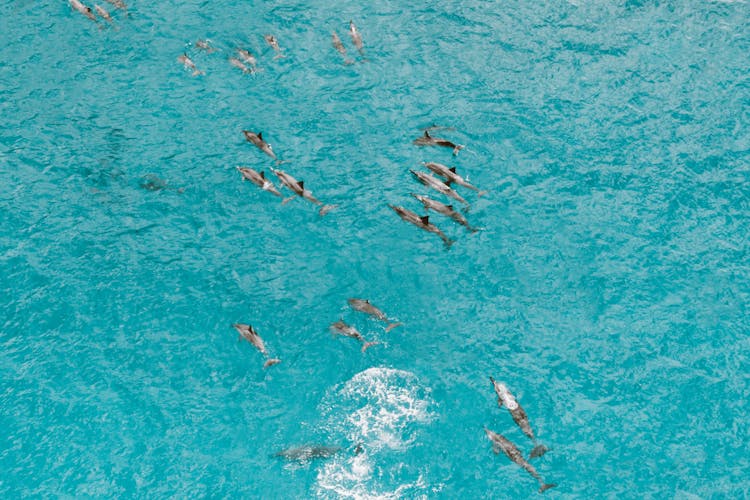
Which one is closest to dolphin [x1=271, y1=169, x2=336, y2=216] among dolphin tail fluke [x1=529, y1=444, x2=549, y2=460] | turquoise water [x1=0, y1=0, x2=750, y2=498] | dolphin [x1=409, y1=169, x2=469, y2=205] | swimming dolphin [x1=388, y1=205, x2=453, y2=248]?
turquoise water [x1=0, y1=0, x2=750, y2=498]

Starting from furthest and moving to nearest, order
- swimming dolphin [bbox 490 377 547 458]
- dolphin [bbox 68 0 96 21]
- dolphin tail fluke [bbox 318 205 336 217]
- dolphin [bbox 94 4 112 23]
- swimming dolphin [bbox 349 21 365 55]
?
1. dolphin [bbox 94 4 112 23]
2. dolphin [bbox 68 0 96 21]
3. swimming dolphin [bbox 349 21 365 55]
4. dolphin tail fluke [bbox 318 205 336 217]
5. swimming dolphin [bbox 490 377 547 458]

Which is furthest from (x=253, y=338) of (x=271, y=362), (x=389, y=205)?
(x=389, y=205)

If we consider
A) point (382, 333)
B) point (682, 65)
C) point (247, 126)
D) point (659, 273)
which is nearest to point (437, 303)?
point (382, 333)

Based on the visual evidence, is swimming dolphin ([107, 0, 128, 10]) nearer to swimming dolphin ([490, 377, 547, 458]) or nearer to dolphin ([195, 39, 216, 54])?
dolphin ([195, 39, 216, 54])

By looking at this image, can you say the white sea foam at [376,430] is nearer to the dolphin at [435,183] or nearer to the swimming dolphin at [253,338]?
the swimming dolphin at [253,338]

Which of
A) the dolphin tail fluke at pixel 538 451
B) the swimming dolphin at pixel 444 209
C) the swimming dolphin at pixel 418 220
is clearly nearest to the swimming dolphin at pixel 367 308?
the swimming dolphin at pixel 418 220
